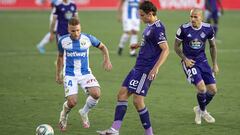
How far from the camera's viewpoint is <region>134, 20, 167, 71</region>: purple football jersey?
10617mm

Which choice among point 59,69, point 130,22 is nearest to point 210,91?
point 59,69

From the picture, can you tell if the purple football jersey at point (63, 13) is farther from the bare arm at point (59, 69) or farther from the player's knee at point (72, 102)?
the player's knee at point (72, 102)

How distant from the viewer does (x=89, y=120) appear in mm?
12438

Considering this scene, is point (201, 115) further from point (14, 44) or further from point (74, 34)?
point (14, 44)

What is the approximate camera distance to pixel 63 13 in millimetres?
19016

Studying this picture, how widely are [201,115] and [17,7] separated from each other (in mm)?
31090

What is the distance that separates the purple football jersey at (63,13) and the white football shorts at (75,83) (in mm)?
7550

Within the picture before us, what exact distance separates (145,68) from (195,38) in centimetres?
183

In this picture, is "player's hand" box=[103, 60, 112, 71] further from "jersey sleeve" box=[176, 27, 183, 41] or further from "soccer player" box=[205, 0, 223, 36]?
"soccer player" box=[205, 0, 223, 36]

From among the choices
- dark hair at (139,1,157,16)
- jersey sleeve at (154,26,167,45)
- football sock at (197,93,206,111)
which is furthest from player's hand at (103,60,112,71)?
football sock at (197,93,206,111)

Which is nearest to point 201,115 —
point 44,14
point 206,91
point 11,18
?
point 206,91

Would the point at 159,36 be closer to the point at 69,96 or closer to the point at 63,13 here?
the point at 69,96

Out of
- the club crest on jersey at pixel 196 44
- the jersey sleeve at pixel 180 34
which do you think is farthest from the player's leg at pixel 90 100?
the club crest on jersey at pixel 196 44

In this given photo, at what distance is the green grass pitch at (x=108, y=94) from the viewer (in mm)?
11859
